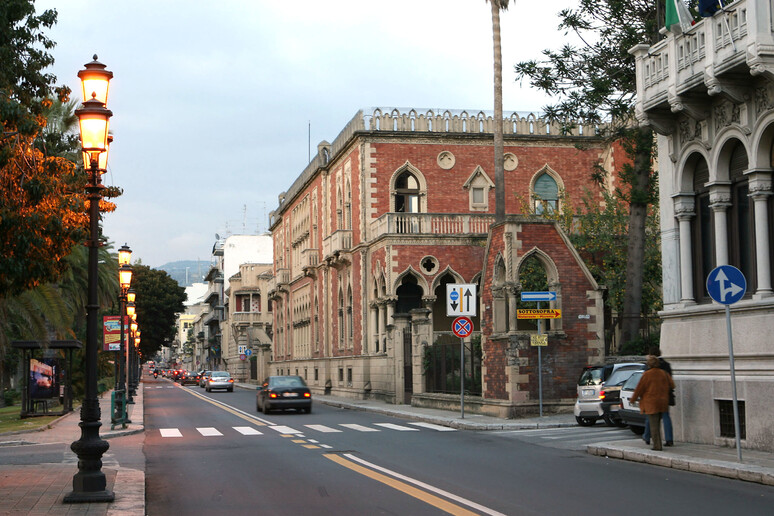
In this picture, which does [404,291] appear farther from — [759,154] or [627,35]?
[759,154]

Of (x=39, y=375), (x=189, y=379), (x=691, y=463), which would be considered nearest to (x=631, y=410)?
(x=691, y=463)

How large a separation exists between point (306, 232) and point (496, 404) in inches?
1435

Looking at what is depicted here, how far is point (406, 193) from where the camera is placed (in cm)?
4575

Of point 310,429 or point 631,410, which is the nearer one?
point 631,410

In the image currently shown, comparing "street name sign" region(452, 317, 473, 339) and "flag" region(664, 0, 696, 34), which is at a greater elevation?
"flag" region(664, 0, 696, 34)

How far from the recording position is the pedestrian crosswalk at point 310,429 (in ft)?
A: 80.2

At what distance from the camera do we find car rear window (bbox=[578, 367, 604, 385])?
77.4 ft

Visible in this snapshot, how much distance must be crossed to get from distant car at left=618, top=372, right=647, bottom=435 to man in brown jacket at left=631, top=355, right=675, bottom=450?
8.92ft

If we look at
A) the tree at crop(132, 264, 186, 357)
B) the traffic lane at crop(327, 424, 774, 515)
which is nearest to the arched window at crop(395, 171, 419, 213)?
the traffic lane at crop(327, 424, 774, 515)

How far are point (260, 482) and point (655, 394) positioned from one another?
289 inches

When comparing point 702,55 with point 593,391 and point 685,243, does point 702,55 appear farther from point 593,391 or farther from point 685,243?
point 593,391

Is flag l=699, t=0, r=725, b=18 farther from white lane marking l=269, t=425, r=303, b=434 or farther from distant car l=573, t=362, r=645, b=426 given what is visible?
white lane marking l=269, t=425, r=303, b=434

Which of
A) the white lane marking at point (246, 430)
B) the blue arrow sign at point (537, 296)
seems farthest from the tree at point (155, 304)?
the blue arrow sign at point (537, 296)

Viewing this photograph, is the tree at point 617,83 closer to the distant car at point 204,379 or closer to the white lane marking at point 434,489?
the white lane marking at point 434,489
